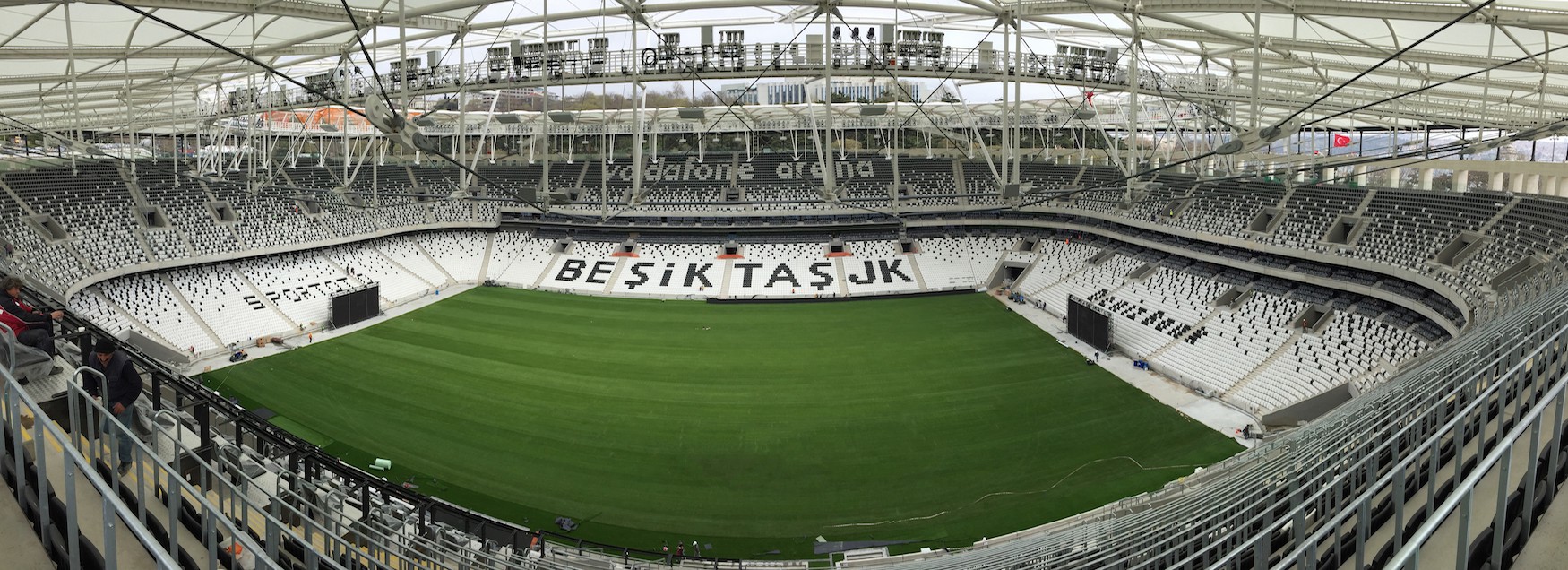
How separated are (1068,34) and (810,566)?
15.5 meters

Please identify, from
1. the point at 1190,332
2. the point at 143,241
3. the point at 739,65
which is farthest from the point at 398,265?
the point at 1190,332

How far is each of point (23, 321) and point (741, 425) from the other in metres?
13.3

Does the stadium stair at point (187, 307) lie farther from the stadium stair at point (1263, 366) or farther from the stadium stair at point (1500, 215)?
the stadium stair at point (1500, 215)

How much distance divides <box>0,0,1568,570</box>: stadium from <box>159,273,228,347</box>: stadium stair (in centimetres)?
24

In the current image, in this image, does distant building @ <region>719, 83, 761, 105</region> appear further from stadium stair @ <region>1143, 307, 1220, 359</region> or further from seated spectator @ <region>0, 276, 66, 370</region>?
seated spectator @ <region>0, 276, 66, 370</region>

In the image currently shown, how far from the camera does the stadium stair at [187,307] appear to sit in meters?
25.4

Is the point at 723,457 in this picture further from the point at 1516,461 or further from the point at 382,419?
the point at 1516,461

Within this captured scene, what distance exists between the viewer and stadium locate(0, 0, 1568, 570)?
19.9ft

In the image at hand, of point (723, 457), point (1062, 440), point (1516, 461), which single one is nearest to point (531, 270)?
point (723, 457)

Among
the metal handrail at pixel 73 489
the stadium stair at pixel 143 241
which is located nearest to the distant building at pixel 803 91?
the stadium stair at pixel 143 241

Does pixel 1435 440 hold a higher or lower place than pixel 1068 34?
lower

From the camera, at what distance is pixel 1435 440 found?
374 cm

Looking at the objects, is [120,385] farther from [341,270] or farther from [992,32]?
[341,270]

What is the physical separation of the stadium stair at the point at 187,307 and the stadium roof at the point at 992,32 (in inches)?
247
